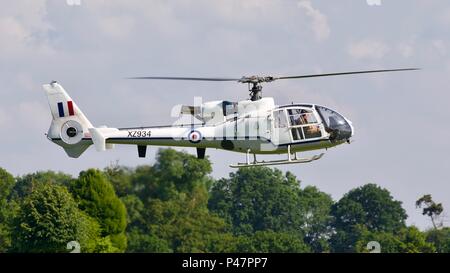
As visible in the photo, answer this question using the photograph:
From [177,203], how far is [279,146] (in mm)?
39384

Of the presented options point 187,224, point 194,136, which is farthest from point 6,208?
point 194,136

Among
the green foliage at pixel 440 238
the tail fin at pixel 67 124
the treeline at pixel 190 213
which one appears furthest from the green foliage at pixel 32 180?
the tail fin at pixel 67 124

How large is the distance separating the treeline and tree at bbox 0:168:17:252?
0.30 feet

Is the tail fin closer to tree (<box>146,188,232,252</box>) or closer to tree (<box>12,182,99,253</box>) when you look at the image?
tree (<box>12,182,99,253</box>)

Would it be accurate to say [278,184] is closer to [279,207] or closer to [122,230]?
[279,207]

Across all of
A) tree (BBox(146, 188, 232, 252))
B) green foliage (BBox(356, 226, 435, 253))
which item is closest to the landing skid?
tree (BBox(146, 188, 232, 252))

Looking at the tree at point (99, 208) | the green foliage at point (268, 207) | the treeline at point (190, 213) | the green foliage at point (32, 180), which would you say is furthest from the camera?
the green foliage at point (268, 207)

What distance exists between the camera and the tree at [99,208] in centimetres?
Result: 7125

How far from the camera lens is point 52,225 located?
71500 mm

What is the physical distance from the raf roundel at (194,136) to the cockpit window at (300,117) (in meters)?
2.59

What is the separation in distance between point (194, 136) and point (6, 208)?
5234 cm

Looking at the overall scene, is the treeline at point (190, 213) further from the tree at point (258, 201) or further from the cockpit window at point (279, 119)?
the cockpit window at point (279, 119)

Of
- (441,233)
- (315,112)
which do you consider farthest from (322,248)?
(315,112)

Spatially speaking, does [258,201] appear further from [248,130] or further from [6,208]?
[248,130]
